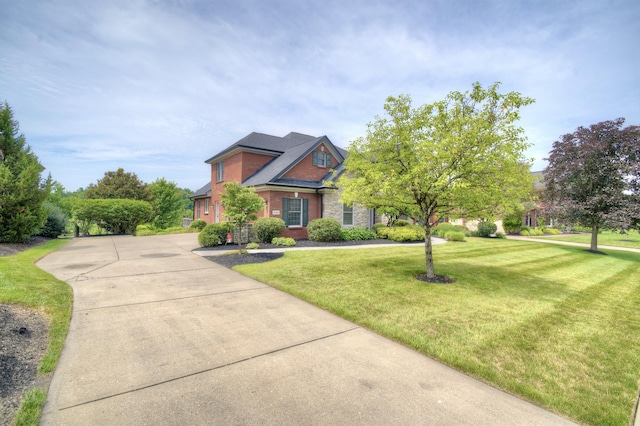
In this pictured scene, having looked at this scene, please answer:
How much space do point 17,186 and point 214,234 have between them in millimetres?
9556

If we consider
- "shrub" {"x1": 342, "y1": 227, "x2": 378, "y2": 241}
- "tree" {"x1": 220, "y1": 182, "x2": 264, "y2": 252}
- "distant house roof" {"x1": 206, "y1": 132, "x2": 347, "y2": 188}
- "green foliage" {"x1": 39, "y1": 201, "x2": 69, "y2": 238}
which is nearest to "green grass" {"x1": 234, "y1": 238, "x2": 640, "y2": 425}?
"tree" {"x1": 220, "y1": 182, "x2": 264, "y2": 252}

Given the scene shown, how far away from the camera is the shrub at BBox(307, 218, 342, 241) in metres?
17.0

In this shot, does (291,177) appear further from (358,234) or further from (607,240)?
(607,240)

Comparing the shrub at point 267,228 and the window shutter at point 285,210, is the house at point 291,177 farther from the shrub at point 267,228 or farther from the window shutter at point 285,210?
the shrub at point 267,228

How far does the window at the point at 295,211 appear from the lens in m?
17.8

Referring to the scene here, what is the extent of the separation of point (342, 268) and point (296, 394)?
6.92m

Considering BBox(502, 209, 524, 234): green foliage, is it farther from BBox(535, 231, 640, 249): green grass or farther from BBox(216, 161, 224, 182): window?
BBox(216, 161, 224, 182): window

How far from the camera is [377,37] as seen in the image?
10266 mm

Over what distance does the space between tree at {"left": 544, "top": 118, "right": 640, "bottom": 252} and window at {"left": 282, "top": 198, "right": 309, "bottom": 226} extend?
16.2 m

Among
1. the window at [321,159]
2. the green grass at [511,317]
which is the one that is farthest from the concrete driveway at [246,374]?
the window at [321,159]

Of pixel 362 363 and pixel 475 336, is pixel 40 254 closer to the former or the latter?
pixel 362 363

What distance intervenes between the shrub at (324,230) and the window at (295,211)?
1.08 metres

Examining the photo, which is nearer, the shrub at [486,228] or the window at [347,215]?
the window at [347,215]

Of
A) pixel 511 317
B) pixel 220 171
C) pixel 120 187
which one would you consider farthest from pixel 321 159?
pixel 120 187
